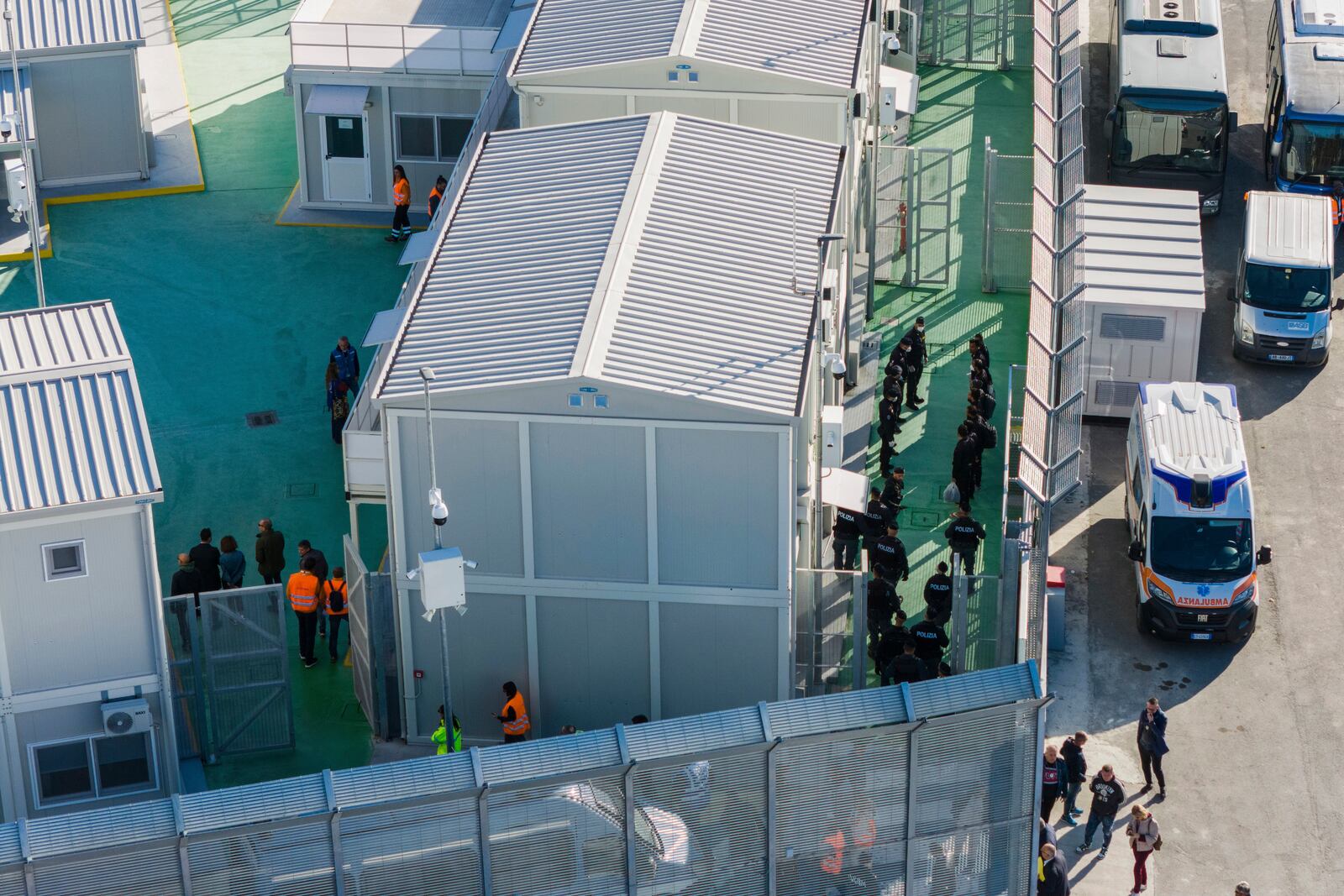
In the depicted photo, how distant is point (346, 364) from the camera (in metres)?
31.3

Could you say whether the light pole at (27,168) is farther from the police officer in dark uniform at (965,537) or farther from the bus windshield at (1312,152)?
the bus windshield at (1312,152)

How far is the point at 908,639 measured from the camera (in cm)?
2506

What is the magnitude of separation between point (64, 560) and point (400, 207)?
16.0 m

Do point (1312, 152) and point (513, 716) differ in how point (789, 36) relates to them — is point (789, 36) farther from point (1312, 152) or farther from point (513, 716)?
point (513, 716)

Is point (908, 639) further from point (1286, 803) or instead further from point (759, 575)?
point (1286, 803)

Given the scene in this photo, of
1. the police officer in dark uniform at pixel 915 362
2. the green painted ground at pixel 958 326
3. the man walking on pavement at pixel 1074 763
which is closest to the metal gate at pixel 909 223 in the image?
the green painted ground at pixel 958 326

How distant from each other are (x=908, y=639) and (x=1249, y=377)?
12.1 m

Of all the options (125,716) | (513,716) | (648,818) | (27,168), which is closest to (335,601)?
(513,716)

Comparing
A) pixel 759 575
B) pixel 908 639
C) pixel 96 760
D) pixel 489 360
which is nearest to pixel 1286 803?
pixel 908 639

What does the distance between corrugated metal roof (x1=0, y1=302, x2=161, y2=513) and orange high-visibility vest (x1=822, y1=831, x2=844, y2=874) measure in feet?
25.7

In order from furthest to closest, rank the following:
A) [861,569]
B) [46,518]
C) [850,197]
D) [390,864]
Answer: [850,197] → [861,569] → [46,518] → [390,864]

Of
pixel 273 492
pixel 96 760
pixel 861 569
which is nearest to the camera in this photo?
pixel 96 760

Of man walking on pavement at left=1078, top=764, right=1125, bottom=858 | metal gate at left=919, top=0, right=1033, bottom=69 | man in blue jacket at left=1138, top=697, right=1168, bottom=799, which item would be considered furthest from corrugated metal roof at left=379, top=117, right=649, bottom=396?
metal gate at left=919, top=0, right=1033, bottom=69

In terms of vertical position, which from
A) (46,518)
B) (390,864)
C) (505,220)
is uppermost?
(505,220)
